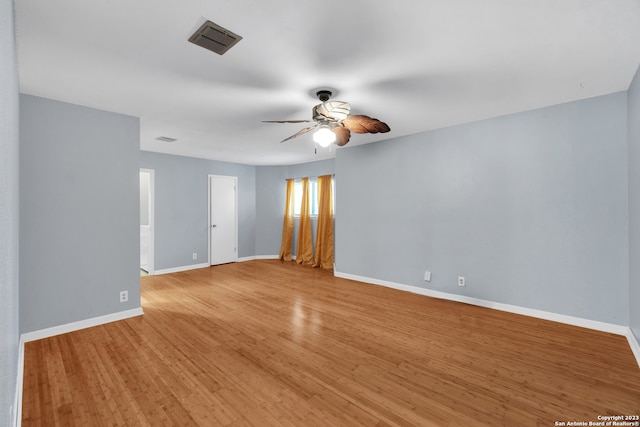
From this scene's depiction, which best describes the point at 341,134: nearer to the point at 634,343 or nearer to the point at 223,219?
the point at 634,343

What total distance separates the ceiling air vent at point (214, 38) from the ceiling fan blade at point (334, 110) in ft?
2.95

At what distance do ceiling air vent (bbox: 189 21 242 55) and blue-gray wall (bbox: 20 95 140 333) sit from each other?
6.91 feet

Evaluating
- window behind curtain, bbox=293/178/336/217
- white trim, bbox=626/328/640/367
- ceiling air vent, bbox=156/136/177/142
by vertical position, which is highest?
ceiling air vent, bbox=156/136/177/142

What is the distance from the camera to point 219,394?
200cm

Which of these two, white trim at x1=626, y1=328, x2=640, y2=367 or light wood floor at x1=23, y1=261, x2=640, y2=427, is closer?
light wood floor at x1=23, y1=261, x2=640, y2=427

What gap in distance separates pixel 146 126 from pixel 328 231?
12.8 feet

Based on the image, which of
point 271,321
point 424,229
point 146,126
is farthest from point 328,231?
→ point 146,126

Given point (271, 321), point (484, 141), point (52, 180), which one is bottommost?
point (271, 321)

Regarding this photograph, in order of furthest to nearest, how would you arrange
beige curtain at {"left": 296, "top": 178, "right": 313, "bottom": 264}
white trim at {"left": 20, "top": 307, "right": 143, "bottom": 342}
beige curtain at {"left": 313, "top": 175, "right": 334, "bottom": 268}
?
beige curtain at {"left": 296, "top": 178, "right": 313, "bottom": 264} → beige curtain at {"left": 313, "top": 175, "right": 334, "bottom": 268} → white trim at {"left": 20, "top": 307, "right": 143, "bottom": 342}

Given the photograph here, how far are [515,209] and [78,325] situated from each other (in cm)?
521

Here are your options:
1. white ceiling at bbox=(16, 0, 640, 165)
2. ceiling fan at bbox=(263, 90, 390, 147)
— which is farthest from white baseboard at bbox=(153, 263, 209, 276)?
ceiling fan at bbox=(263, 90, 390, 147)

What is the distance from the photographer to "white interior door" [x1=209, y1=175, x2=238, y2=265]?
260 inches

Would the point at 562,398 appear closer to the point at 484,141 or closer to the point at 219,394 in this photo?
the point at 219,394

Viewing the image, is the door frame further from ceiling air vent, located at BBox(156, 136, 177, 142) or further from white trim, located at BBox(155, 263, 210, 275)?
ceiling air vent, located at BBox(156, 136, 177, 142)
